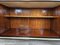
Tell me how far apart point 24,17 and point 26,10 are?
140mm

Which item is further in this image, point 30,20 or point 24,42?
point 30,20

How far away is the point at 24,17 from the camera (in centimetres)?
111

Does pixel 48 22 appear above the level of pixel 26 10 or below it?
below

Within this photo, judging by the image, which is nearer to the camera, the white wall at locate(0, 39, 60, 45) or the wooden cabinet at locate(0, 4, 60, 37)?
the white wall at locate(0, 39, 60, 45)

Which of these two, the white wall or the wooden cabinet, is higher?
the wooden cabinet

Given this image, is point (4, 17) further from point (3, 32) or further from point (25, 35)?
point (25, 35)

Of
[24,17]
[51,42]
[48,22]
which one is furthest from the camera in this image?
[48,22]

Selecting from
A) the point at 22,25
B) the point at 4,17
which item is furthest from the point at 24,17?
the point at 4,17

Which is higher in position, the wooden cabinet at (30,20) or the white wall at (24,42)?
the wooden cabinet at (30,20)

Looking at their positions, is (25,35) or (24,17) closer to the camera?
(25,35)

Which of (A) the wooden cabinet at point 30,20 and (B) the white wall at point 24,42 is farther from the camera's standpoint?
(A) the wooden cabinet at point 30,20

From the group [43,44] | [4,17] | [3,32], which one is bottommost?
[43,44]

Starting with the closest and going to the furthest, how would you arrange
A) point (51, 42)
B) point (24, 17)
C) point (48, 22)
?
1. point (51, 42)
2. point (24, 17)
3. point (48, 22)

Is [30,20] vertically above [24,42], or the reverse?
[30,20]
